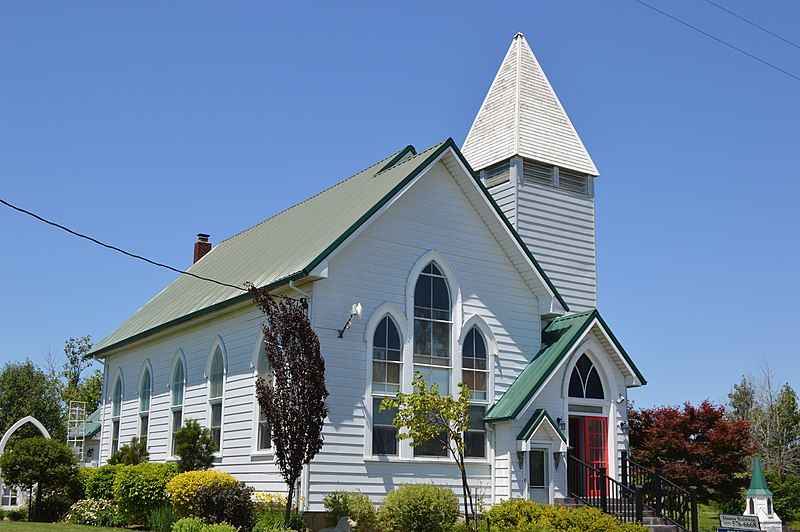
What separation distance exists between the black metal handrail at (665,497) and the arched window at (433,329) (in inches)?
198

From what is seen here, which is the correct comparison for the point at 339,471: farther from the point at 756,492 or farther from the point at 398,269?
the point at 756,492

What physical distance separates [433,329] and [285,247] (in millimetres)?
4744

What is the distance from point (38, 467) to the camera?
85.4 ft

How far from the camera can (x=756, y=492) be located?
27.6 metres

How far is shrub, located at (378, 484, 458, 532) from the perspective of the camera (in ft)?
67.8

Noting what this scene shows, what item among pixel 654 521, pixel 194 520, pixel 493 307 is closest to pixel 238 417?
pixel 194 520

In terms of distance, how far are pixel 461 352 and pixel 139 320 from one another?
47.7 ft

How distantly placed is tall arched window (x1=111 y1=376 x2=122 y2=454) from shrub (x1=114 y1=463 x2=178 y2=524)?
10.4m

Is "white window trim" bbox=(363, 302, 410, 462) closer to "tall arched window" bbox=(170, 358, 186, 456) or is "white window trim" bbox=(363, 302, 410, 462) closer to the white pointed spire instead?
"tall arched window" bbox=(170, 358, 186, 456)

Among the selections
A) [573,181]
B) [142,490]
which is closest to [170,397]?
[142,490]

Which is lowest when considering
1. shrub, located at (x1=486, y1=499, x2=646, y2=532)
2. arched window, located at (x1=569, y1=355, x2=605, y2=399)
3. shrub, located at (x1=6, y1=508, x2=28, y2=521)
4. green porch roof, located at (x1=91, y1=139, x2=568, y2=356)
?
shrub, located at (x1=6, y1=508, x2=28, y2=521)

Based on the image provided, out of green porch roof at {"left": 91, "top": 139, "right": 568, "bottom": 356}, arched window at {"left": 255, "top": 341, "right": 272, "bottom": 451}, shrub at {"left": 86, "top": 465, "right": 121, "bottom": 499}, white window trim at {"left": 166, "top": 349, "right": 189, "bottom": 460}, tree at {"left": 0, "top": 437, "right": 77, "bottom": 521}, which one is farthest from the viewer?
white window trim at {"left": 166, "top": 349, "right": 189, "bottom": 460}

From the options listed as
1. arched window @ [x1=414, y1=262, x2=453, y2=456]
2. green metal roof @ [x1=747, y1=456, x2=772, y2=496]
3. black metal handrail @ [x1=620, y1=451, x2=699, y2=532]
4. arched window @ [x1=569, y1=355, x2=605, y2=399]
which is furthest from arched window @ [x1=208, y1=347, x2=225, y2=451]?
green metal roof @ [x1=747, y1=456, x2=772, y2=496]

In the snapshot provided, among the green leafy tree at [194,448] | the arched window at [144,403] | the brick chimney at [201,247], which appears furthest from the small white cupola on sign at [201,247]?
the green leafy tree at [194,448]
